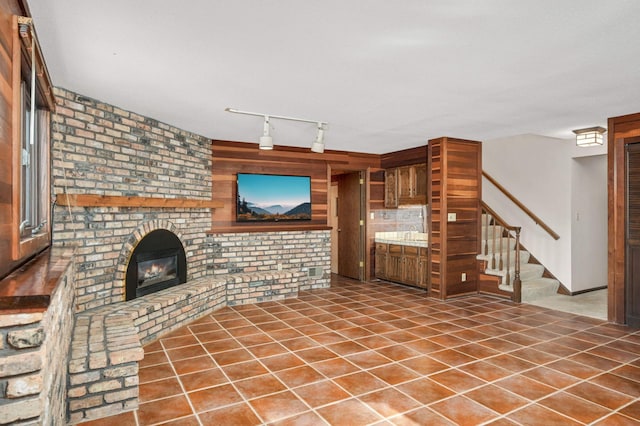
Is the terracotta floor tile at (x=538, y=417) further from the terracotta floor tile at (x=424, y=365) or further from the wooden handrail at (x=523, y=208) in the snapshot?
the wooden handrail at (x=523, y=208)

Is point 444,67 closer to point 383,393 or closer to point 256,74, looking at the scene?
point 256,74

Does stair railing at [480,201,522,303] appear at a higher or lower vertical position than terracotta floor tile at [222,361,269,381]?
higher

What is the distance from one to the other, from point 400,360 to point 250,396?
1.35m

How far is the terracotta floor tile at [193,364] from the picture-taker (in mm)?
3195

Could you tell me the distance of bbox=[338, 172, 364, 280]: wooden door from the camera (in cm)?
724

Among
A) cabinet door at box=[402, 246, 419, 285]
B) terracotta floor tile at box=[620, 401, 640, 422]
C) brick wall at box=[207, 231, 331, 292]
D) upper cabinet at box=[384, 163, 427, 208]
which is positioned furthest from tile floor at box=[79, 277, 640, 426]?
upper cabinet at box=[384, 163, 427, 208]

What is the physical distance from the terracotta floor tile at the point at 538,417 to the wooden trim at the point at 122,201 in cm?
368

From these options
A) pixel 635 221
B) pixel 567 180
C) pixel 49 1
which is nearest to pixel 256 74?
pixel 49 1

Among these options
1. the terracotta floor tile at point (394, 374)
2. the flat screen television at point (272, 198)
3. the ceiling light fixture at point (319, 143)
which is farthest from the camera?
the flat screen television at point (272, 198)

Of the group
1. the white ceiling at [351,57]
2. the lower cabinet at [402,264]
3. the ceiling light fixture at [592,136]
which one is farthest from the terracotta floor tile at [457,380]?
the ceiling light fixture at [592,136]

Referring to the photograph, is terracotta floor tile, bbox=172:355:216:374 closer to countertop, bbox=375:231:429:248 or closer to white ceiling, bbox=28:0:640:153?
white ceiling, bbox=28:0:640:153

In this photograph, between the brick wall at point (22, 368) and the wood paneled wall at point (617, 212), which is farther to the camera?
the wood paneled wall at point (617, 212)

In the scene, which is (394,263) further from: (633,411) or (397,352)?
(633,411)

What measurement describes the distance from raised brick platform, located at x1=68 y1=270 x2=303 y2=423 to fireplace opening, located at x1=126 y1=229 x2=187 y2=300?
4.2 inches
